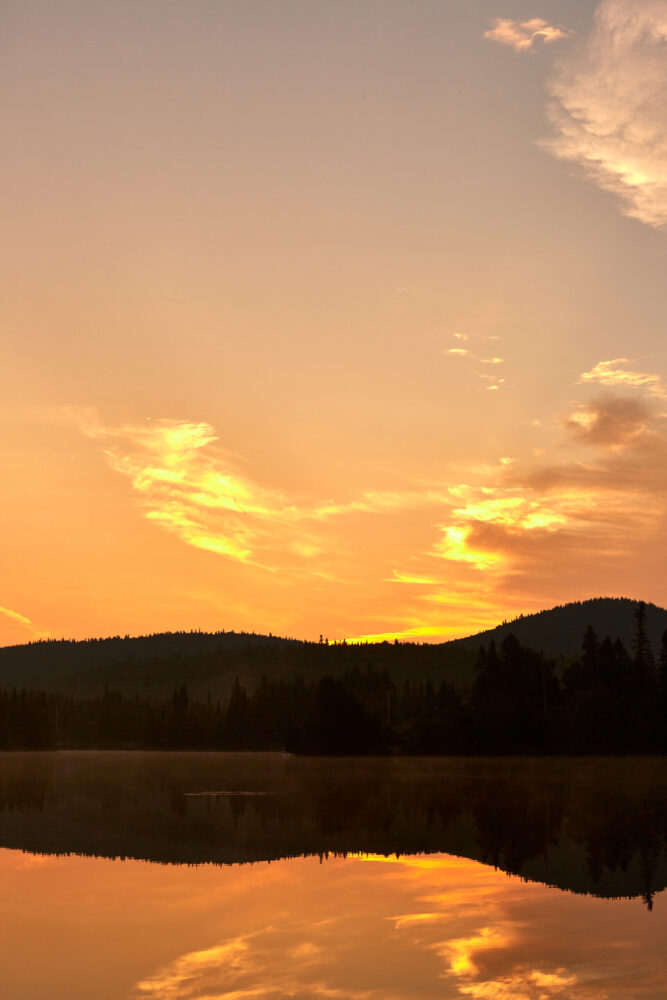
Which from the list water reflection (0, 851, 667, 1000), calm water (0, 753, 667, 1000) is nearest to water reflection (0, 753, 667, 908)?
calm water (0, 753, 667, 1000)

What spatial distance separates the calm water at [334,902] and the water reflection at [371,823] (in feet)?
0.65

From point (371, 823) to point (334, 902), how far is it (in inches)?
855

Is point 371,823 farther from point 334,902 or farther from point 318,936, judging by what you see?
point 318,936

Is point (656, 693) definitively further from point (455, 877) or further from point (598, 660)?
point (455, 877)

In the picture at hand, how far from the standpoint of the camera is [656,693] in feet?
465

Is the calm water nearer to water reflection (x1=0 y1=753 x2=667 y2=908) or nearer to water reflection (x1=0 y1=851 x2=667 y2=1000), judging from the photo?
water reflection (x1=0 y1=851 x2=667 y2=1000)

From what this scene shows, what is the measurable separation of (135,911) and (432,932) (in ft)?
25.4

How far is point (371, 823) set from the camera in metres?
50.8

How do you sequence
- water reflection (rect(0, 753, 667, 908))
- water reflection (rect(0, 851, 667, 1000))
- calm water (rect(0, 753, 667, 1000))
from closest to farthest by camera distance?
water reflection (rect(0, 851, 667, 1000)) < calm water (rect(0, 753, 667, 1000)) < water reflection (rect(0, 753, 667, 908))

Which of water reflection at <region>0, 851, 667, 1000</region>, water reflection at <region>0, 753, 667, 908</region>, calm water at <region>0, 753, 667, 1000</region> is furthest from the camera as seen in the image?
water reflection at <region>0, 753, 667, 908</region>

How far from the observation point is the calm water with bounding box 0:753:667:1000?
820 inches

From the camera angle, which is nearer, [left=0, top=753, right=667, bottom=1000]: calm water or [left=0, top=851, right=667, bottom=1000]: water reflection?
[left=0, top=851, right=667, bottom=1000]: water reflection

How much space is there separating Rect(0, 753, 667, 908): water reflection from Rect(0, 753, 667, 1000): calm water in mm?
197

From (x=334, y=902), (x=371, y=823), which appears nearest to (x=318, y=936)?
(x=334, y=902)
